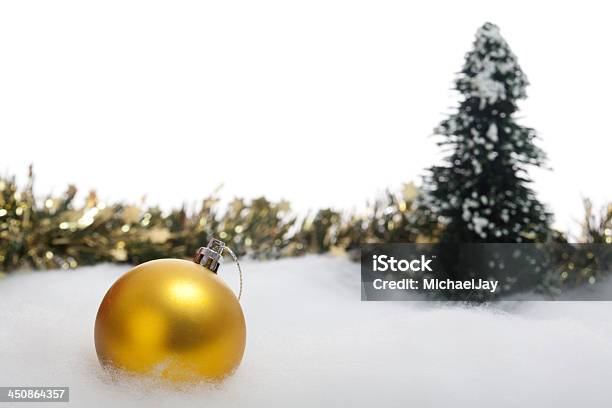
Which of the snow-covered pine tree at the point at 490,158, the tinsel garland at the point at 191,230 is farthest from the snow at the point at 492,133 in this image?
the tinsel garland at the point at 191,230

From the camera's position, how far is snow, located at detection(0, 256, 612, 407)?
1.21m

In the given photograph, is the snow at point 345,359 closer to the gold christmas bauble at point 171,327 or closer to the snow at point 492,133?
the gold christmas bauble at point 171,327

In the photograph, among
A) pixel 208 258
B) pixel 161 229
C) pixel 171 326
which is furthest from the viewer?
pixel 161 229

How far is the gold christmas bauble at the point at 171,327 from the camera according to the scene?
3.98 ft

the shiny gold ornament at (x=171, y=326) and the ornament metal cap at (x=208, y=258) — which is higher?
the ornament metal cap at (x=208, y=258)

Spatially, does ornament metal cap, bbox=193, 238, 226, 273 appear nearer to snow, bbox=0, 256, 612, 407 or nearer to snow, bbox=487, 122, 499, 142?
snow, bbox=0, 256, 612, 407

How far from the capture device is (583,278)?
97.7 inches

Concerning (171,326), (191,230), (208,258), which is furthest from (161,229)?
(171,326)

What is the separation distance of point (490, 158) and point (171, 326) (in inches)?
58.1

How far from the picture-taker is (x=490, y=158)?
2.34 m

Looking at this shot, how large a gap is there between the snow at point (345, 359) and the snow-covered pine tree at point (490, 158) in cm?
48

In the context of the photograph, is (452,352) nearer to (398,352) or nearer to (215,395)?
(398,352)

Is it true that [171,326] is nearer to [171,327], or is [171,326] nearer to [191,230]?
[171,327]

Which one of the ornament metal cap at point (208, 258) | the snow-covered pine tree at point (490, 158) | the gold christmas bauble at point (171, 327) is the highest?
the snow-covered pine tree at point (490, 158)
